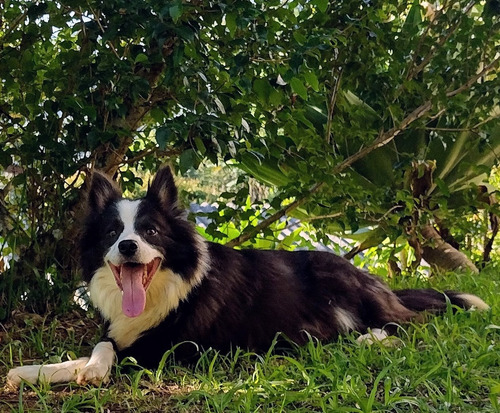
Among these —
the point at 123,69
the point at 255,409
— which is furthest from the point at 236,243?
the point at 255,409

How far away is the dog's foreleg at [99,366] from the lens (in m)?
2.48

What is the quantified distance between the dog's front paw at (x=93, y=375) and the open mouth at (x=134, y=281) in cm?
27

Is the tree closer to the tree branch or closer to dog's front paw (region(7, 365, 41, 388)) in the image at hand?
the tree branch

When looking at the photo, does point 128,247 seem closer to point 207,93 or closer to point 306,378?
point 207,93

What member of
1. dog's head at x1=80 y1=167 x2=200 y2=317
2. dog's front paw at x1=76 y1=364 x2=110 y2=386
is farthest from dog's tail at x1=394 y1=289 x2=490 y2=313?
dog's front paw at x1=76 y1=364 x2=110 y2=386

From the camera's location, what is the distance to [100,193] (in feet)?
9.86

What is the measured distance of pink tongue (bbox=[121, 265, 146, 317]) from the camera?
274 centimetres

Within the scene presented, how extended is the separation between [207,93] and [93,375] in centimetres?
116

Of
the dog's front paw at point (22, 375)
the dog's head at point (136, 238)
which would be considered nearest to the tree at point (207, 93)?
the dog's head at point (136, 238)

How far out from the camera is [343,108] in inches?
157

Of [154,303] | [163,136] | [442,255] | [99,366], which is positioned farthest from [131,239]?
[442,255]

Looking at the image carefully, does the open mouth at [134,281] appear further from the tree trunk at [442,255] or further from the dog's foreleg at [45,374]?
the tree trunk at [442,255]

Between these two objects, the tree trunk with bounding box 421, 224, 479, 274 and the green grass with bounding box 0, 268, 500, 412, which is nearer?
the green grass with bounding box 0, 268, 500, 412

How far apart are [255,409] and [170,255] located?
95 cm
